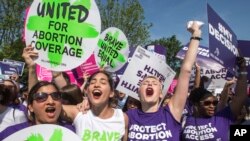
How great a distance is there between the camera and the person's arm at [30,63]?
397 cm

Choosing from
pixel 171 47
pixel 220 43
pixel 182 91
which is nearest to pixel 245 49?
pixel 220 43

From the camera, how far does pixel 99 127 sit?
3.70m

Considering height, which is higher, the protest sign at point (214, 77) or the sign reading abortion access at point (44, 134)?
the protest sign at point (214, 77)

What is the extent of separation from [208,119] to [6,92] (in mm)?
2470

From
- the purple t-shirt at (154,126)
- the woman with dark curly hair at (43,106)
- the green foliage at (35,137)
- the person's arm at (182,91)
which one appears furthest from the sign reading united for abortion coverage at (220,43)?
the green foliage at (35,137)

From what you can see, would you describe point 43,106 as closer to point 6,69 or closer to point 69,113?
point 69,113

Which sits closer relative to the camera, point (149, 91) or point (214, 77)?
point (149, 91)

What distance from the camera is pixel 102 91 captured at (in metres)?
3.91

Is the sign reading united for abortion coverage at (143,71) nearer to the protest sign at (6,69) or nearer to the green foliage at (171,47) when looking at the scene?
the protest sign at (6,69)

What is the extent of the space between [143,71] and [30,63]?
1.76m

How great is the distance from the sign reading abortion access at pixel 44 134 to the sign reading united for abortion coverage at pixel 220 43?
2.34m

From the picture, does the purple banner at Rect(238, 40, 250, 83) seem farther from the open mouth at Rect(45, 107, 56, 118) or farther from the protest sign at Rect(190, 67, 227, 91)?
the open mouth at Rect(45, 107, 56, 118)

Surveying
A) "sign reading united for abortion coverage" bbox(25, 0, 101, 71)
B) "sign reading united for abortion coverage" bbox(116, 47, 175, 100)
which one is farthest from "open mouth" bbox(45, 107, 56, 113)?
"sign reading united for abortion coverage" bbox(116, 47, 175, 100)

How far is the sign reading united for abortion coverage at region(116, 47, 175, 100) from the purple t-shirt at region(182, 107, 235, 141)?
89 centimetres
